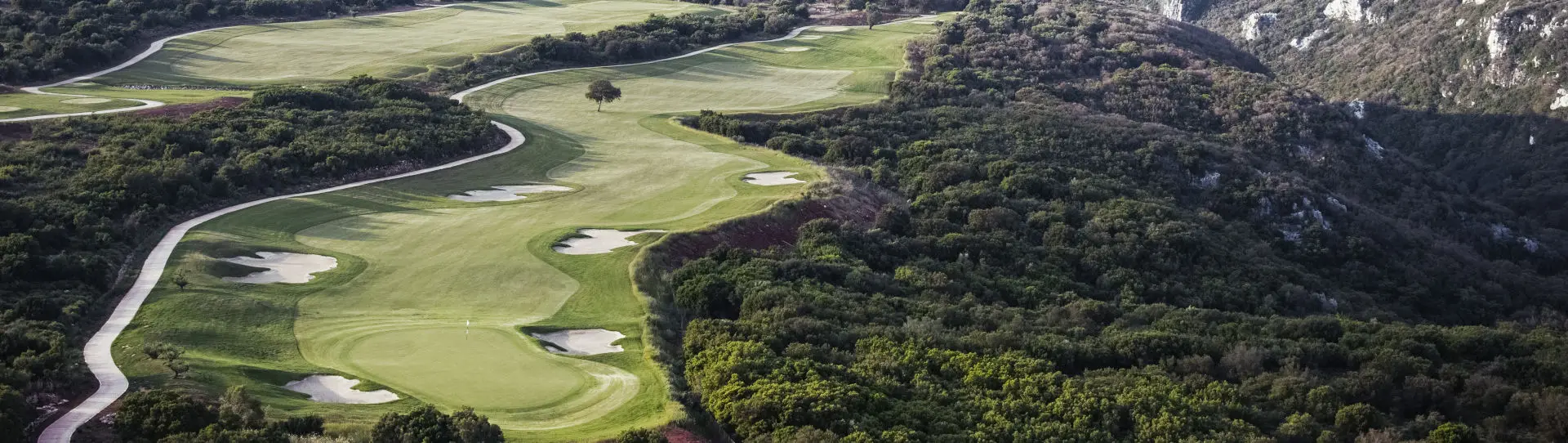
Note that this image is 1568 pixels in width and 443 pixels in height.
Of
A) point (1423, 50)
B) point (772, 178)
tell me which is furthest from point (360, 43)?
point (1423, 50)

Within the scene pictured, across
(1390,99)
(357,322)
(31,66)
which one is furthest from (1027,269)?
(1390,99)

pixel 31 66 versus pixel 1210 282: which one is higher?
pixel 31 66

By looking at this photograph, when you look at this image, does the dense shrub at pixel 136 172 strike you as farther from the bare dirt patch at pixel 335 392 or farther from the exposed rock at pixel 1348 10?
the exposed rock at pixel 1348 10

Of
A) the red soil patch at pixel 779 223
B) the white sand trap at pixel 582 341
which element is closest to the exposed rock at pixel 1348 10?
the red soil patch at pixel 779 223

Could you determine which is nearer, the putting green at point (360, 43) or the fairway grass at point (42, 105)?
the fairway grass at point (42, 105)

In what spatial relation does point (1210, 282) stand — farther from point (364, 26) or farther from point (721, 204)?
point (364, 26)
